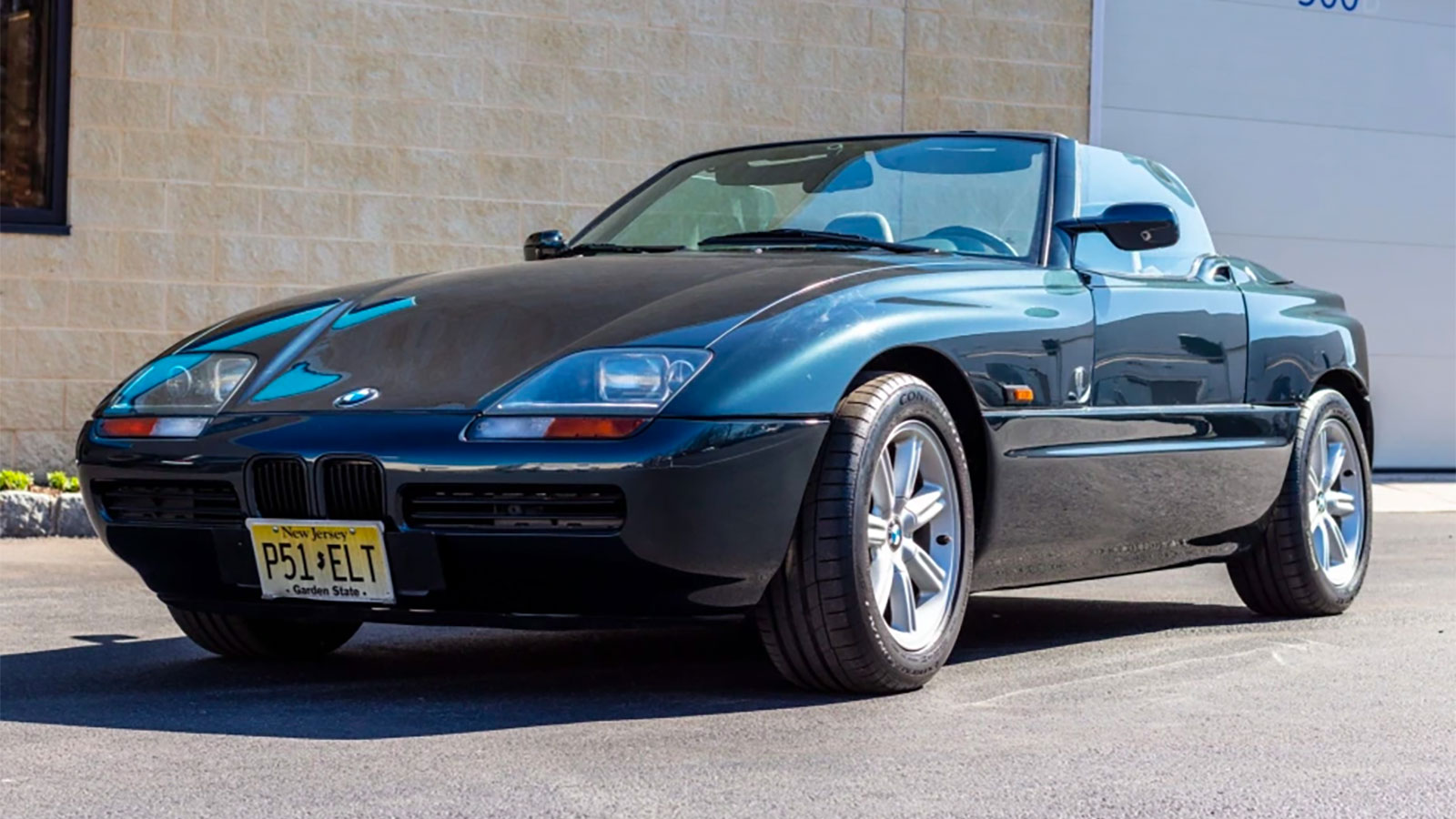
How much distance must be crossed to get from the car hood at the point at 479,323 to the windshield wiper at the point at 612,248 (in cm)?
48

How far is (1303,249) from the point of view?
12773mm

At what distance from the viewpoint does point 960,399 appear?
4.73 m

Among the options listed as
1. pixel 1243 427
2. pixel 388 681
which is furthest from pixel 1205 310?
pixel 388 681

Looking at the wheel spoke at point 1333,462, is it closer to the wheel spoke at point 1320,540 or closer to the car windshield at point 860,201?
the wheel spoke at point 1320,540

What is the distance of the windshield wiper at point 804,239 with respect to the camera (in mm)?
5145

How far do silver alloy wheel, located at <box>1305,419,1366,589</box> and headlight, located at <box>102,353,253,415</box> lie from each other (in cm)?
306

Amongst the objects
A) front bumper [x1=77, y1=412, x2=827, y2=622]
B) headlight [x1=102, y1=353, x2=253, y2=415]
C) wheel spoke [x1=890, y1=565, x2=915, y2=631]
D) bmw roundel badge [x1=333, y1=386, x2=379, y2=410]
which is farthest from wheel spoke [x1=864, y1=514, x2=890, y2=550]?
headlight [x1=102, y1=353, x2=253, y2=415]

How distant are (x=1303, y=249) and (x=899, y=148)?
305 inches

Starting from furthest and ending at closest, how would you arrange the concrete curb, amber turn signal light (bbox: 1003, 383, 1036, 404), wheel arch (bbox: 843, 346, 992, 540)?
the concrete curb, amber turn signal light (bbox: 1003, 383, 1036, 404), wheel arch (bbox: 843, 346, 992, 540)

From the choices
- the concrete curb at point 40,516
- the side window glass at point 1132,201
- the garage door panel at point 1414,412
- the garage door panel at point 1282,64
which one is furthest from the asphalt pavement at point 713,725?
the garage door panel at point 1414,412

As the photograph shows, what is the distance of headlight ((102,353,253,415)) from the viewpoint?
176 inches

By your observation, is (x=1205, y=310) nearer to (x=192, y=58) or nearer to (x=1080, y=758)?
(x=1080, y=758)

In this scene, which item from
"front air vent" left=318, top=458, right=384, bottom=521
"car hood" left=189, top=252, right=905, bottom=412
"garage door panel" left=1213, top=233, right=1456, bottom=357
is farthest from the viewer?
"garage door panel" left=1213, top=233, right=1456, bottom=357

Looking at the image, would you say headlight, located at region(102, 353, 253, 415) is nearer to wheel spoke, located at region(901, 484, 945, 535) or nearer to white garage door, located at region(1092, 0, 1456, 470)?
wheel spoke, located at region(901, 484, 945, 535)
